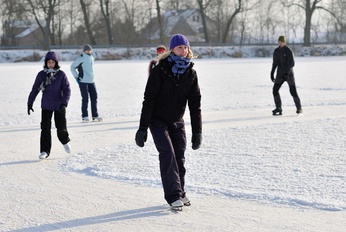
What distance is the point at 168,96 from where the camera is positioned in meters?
4.91

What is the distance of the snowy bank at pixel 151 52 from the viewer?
45.6 meters

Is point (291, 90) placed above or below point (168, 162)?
below

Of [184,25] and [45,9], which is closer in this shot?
[45,9]

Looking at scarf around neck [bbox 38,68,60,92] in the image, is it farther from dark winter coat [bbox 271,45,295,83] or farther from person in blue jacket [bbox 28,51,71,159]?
dark winter coat [bbox 271,45,295,83]

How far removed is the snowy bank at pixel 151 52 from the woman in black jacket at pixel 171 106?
41217mm

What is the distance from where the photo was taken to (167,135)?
4938mm

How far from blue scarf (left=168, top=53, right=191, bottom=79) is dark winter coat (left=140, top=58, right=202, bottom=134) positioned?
0.12 feet

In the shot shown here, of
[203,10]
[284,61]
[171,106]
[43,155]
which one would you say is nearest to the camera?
[171,106]

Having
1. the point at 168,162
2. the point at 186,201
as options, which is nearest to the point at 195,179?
the point at 186,201

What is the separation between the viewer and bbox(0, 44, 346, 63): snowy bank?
4562cm

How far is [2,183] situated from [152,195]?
172 cm

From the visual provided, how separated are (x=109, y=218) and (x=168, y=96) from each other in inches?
44.4

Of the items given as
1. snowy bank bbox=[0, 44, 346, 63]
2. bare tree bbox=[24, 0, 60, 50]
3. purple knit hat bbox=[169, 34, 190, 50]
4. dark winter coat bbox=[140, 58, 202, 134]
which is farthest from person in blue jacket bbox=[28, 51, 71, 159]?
bare tree bbox=[24, 0, 60, 50]

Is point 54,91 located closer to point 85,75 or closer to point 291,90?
point 85,75
